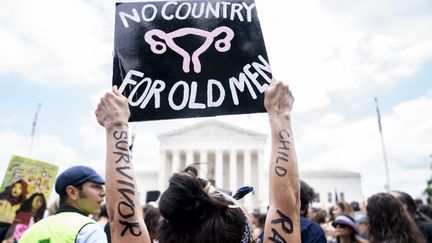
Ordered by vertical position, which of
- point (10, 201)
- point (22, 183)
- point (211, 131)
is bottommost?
point (10, 201)

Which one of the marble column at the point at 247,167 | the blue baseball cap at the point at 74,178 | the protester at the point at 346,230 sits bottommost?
the protester at the point at 346,230

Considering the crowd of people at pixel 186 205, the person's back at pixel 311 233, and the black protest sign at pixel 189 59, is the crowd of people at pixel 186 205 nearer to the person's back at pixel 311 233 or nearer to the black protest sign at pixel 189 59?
the black protest sign at pixel 189 59

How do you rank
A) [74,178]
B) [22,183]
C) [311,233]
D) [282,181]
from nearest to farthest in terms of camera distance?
[282,181] → [74,178] → [311,233] → [22,183]

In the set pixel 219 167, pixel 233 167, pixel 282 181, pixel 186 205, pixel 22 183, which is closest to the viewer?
pixel 186 205

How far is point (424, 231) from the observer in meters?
4.27

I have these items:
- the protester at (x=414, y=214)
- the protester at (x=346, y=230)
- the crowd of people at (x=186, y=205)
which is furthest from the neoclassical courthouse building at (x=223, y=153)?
the crowd of people at (x=186, y=205)

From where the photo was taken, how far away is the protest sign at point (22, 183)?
6289 millimetres

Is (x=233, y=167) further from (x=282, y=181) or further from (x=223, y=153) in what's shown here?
(x=282, y=181)

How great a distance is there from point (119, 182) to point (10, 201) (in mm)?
5626

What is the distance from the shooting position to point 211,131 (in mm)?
59250

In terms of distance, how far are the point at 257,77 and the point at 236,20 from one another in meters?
0.47

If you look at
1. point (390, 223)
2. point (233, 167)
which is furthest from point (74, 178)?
point (233, 167)

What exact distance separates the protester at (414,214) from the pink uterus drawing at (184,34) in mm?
2319

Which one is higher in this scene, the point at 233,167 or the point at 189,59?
the point at 233,167
